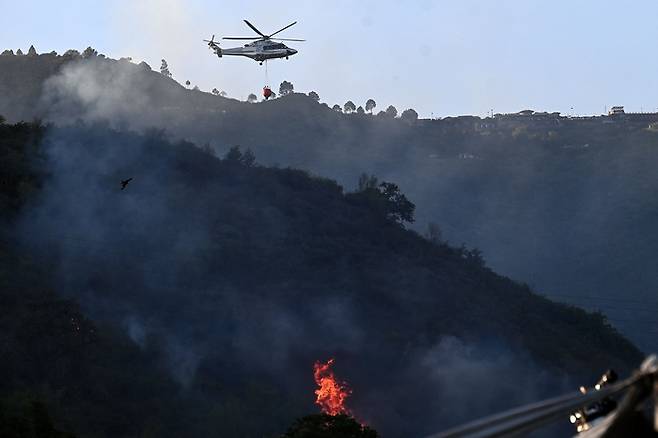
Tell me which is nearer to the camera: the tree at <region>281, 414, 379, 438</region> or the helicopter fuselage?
the tree at <region>281, 414, 379, 438</region>

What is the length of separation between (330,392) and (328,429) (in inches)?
1739

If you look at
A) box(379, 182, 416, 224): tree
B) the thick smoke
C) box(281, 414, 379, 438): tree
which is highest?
box(379, 182, 416, 224): tree

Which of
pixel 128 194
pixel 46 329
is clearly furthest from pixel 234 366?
pixel 128 194

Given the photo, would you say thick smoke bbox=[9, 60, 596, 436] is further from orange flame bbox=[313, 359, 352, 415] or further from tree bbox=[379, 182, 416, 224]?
tree bbox=[379, 182, 416, 224]

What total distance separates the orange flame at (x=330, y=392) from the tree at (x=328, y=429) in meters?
38.3

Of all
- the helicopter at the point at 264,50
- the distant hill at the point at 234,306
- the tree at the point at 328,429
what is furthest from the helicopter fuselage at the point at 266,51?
the tree at the point at 328,429

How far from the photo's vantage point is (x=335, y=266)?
129500mm

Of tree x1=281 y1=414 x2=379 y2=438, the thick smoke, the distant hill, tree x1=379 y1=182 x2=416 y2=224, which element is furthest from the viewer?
tree x1=379 y1=182 x2=416 y2=224

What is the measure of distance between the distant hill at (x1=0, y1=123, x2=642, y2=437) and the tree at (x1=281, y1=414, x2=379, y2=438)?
83.3 ft

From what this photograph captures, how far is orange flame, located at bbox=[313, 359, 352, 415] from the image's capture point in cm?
9562

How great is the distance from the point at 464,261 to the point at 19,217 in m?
57.1

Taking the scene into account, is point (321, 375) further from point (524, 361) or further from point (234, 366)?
point (524, 361)

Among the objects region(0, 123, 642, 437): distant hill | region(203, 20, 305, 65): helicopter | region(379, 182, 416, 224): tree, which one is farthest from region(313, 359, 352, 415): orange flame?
region(379, 182, 416, 224): tree

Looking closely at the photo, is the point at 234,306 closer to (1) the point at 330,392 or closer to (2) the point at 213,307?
(2) the point at 213,307
